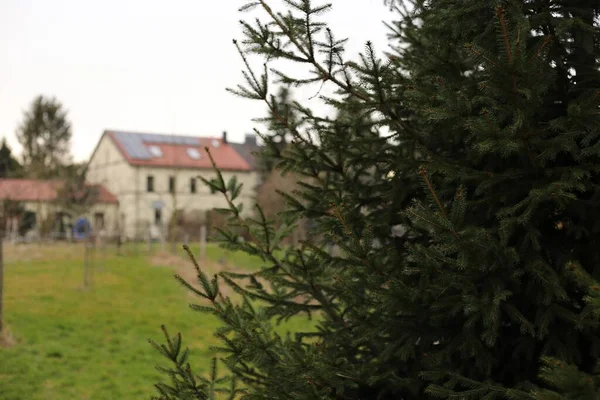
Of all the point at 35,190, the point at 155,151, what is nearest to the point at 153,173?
the point at 155,151

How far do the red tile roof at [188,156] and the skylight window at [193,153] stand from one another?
6.9 inches

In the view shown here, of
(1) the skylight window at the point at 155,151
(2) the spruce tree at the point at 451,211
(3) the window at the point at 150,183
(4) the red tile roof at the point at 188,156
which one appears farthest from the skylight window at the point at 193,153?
(2) the spruce tree at the point at 451,211

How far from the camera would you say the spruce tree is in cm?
246

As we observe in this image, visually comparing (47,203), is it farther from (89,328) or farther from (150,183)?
(89,328)

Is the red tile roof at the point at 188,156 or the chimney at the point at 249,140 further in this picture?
the chimney at the point at 249,140

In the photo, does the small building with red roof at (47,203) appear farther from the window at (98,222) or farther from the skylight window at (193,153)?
the skylight window at (193,153)

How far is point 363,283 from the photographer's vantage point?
10.5 ft

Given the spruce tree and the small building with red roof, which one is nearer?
the spruce tree

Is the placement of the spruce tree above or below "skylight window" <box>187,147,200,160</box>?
below

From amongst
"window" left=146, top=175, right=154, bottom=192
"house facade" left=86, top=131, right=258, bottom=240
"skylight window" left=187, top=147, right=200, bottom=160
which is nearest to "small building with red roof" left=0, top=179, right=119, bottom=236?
"house facade" left=86, top=131, right=258, bottom=240

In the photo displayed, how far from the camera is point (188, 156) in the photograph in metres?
46.9

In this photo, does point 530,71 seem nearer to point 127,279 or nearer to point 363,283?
point 363,283

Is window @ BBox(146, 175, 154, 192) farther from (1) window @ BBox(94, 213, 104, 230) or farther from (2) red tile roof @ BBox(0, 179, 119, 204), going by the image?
(1) window @ BBox(94, 213, 104, 230)

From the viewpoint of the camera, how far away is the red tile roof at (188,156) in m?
44.9
